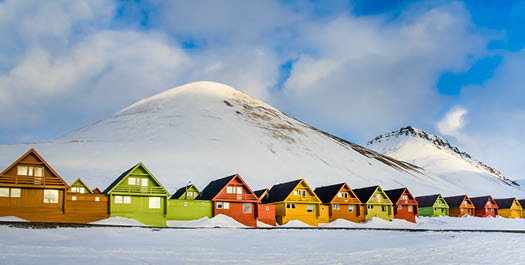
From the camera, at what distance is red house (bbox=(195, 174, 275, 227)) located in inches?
2308

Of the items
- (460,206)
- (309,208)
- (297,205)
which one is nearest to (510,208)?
(460,206)

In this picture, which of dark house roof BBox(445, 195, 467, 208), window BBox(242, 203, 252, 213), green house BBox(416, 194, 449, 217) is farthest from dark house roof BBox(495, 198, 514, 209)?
window BBox(242, 203, 252, 213)

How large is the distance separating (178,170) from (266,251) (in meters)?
82.3

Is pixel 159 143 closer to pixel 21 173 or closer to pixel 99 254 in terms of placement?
pixel 21 173

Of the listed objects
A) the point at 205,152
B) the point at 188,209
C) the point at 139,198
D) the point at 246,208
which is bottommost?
the point at 246,208

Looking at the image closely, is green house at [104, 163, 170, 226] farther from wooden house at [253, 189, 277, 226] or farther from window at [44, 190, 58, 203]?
wooden house at [253, 189, 277, 226]

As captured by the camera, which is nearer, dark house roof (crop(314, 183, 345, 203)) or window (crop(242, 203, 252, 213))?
window (crop(242, 203, 252, 213))

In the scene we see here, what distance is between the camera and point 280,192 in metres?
66.4

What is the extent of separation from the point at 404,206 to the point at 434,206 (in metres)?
16.3

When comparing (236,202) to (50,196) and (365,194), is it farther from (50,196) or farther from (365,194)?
(365,194)

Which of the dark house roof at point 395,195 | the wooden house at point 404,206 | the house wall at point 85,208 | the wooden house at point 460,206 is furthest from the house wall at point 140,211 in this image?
the wooden house at point 460,206

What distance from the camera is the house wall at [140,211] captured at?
5069 cm

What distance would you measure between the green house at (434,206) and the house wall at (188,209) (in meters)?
49.0

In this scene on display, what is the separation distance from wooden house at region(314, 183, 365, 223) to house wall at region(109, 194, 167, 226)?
84.3 feet
